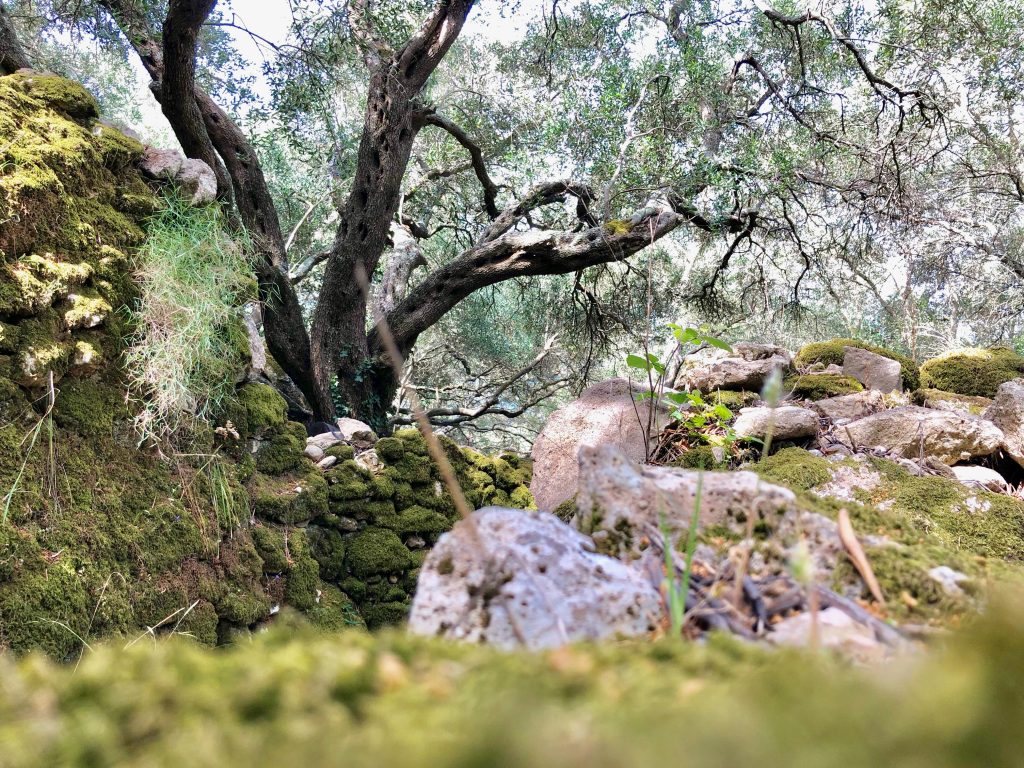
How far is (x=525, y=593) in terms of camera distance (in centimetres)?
93

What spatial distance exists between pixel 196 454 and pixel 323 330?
3.80m

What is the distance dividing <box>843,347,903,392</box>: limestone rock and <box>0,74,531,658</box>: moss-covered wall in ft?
15.8

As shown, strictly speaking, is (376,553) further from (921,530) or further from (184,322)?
(921,530)

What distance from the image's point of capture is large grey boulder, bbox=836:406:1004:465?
390 cm

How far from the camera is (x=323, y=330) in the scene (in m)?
7.03

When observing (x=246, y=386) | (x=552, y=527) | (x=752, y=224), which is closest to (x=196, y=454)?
(x=246, y=386)

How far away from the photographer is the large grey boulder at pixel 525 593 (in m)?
0.89

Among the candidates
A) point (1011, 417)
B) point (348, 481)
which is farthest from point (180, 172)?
point (1011, 417)

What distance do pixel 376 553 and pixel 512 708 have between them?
4439 millimetres

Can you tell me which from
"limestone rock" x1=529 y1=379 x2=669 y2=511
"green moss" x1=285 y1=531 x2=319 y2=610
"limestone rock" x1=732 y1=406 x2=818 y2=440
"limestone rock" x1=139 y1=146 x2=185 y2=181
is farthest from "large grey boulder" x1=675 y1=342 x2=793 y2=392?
"limestone rock" x1=139 y1=146 x2=185 y2=181

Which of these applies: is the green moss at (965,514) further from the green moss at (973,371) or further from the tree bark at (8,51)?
the tree bark at (8,51)

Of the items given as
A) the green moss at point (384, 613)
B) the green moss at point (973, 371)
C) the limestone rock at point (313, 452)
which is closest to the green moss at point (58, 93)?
the limestone rock at point (313, 452)

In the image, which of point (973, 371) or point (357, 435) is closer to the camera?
point (357, 435)

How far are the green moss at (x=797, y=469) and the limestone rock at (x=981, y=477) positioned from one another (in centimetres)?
77
